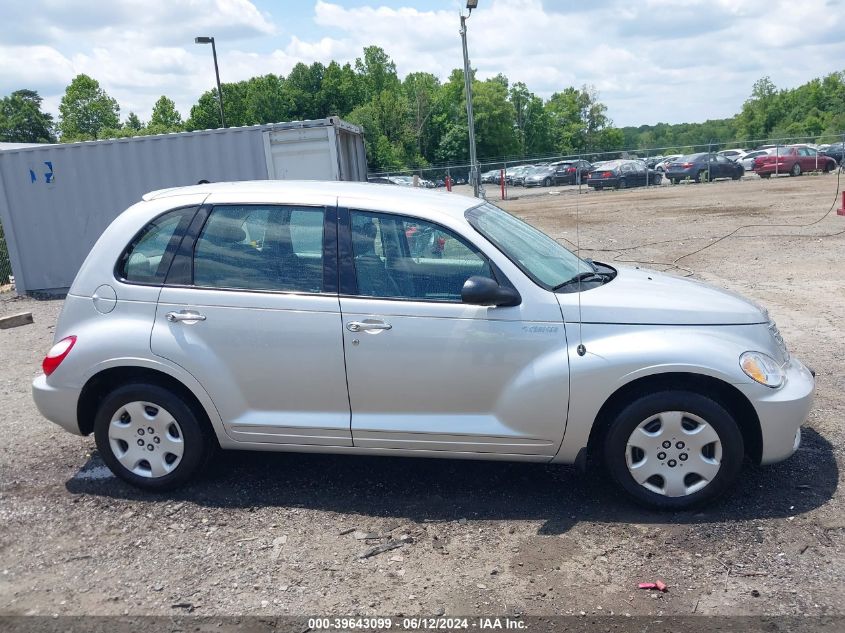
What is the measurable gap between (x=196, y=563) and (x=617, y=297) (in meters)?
2.68

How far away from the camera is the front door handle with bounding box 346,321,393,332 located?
14.4 ft

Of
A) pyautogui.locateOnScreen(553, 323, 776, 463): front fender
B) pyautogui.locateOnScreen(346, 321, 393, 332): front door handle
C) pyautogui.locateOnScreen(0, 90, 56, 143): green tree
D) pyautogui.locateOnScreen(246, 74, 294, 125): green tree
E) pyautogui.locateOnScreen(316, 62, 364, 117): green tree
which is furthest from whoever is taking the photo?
pyautogui.locateOnScreen(0, 90, 56, 143): green tree

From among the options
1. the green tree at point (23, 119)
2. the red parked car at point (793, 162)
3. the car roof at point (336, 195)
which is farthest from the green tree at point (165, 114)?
the car roof at point (336, 195)

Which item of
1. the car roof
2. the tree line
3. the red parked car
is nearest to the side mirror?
the car roof

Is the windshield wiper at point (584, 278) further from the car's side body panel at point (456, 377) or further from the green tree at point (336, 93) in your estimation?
the green tree at point (336, 93)

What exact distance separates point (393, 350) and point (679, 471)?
170 cm

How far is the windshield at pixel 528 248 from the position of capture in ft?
14.8

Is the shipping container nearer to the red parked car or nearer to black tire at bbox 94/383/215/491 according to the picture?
black tire at bbox 94/383/215/491

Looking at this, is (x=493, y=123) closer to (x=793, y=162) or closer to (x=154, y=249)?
(x=793, y=162)

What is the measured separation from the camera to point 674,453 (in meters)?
4.26

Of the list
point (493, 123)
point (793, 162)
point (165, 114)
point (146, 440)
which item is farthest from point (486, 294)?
point (165, 114)

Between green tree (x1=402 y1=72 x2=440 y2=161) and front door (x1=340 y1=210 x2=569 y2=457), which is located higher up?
green tree (x1=402 y1=72 x2=440 y2=161)

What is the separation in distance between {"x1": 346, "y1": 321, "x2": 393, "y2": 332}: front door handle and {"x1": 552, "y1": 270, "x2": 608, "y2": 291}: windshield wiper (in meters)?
0.98

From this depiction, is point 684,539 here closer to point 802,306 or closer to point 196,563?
point 196,563
